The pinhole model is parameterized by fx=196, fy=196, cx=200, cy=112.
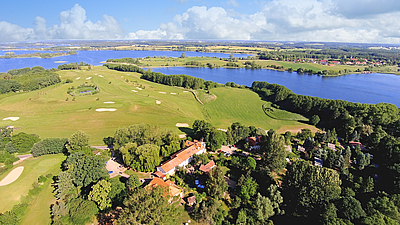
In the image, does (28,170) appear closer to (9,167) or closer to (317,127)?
(9,167)

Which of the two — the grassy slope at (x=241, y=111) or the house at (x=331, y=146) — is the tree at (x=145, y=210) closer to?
the grassy slope at (x=241, y=111)

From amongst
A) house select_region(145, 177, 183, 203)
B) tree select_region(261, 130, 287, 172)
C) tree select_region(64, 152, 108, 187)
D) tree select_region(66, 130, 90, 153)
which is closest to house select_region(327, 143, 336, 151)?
tree select_region(261, 130, 287, 172)

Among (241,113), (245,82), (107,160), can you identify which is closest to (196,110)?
(241,113)

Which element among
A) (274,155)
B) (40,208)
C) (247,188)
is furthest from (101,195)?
(274,155)

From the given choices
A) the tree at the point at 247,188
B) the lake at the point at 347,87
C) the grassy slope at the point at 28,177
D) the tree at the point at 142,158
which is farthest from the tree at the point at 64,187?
the lake at the point at 347,87

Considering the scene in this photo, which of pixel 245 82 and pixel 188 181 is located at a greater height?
pixel 245 82

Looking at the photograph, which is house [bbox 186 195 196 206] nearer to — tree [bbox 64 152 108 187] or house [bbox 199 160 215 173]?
house [bbox 199 160 215 173]

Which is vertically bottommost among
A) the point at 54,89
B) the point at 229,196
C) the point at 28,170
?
the point at 229,196
